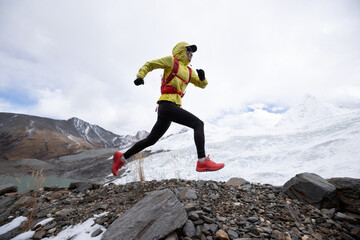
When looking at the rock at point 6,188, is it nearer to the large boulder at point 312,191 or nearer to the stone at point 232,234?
the stone at point 232,234

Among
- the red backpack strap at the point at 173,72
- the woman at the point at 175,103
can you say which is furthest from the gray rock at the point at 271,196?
the red backpack strap at the point at 173,72

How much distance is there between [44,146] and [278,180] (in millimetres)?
58627

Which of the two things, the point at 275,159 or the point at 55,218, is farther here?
the point at 275,159

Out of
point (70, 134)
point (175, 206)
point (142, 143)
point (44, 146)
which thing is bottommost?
point (175, 206)

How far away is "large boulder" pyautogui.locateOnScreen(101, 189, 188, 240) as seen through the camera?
166 centimetres

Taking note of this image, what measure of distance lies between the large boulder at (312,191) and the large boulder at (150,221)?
8.08 feet

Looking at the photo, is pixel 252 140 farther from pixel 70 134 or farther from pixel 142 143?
pixel 70 134

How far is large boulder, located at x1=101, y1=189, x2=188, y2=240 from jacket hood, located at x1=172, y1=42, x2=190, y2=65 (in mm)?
2273

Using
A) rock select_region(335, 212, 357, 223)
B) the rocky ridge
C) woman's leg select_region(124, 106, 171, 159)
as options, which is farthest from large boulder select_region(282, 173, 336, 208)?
woman's leg select_region(124, 106, 171, 159)

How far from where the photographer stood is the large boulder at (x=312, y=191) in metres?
2.81

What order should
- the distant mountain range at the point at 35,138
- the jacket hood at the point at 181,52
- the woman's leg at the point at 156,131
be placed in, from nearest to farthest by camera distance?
the woman's leg at the point at 156,131
the jacket hood at the point at 181,52
the distant mountain range at the point at 35,138

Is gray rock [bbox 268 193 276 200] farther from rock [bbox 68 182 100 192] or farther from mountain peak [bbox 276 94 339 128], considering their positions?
mountain peak [bbox 276 94 339 128]

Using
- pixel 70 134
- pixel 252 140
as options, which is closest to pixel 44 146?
pixel 70 134

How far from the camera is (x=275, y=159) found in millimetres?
11258
